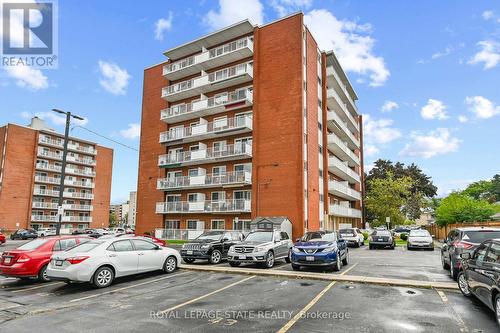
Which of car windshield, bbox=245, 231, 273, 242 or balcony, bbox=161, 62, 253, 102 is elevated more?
balcony, bbox=161, 62, 253, 102

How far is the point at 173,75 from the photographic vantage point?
36.4 meters

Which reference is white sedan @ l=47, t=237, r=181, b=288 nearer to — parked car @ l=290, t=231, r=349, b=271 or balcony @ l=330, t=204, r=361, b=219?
parked car @ l=290, t=231, r=349, b=271

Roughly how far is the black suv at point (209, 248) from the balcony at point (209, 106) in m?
17.0

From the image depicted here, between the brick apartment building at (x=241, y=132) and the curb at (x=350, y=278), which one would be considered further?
the brick apartment building at (x=241, y=132)

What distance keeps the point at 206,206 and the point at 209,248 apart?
51.6 feet

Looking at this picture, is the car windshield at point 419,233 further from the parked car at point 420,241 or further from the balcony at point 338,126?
the balcony at point 338,126

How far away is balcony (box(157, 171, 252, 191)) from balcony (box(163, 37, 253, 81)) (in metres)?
11.6

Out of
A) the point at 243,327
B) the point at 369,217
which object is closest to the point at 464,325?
the point at 243,327

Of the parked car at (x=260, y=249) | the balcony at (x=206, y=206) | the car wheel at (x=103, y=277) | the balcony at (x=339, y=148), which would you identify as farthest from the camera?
the balcony at (x=339, y=148)

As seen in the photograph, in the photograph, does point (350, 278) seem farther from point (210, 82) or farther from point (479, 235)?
point (210, 82)

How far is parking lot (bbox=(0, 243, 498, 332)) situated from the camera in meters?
6.05

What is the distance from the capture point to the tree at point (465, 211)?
28.9 metres

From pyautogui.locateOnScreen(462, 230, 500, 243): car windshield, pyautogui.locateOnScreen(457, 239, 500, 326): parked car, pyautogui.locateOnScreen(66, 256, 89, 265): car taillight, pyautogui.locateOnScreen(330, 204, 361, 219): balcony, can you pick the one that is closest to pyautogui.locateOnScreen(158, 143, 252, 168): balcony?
pyautogui.locateOnScreen(330, 204, 361, 219): balcony

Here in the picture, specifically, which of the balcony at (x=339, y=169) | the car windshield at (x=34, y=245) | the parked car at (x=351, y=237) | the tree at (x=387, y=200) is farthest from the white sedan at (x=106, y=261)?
the tree at (x=387, y=200)
